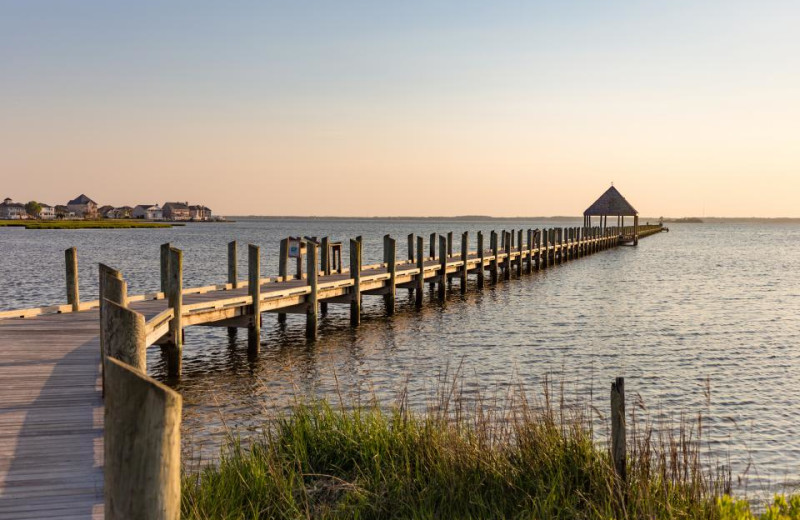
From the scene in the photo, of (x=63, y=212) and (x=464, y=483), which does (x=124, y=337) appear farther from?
(x=63, y=212)

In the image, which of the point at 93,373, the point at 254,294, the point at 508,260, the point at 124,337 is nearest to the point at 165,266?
the point at 254,294

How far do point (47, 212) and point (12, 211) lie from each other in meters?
8.08

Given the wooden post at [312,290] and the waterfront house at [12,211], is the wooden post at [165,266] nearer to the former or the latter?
the wooden post at [312,290]

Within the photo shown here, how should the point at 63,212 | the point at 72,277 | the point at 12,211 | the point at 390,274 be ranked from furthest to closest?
the point at 63,212 → the point at 12,211 → the point at 390,274 → the point at 72,277

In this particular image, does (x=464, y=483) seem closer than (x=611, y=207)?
Yes

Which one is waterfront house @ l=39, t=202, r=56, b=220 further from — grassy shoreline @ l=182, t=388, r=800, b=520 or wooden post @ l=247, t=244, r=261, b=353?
grassy shoreline @ l=182, t=388, r=800, b=520

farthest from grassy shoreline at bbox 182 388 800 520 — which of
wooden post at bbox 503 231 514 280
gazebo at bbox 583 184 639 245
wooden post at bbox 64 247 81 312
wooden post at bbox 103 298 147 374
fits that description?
gazebo at bbox 583 184 639 245

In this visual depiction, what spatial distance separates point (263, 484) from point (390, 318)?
1563 centimetres

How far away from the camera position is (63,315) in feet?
44.8

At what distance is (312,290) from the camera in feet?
57.5

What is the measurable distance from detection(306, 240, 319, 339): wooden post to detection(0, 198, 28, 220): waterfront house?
183757mm

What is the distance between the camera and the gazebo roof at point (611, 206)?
6938 centimetres

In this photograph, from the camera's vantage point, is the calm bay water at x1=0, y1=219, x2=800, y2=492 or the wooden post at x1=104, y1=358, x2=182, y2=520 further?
the calm bay water at x1=0, y1=219, x2=800, y2=492

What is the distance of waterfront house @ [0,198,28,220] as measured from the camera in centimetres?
17725
